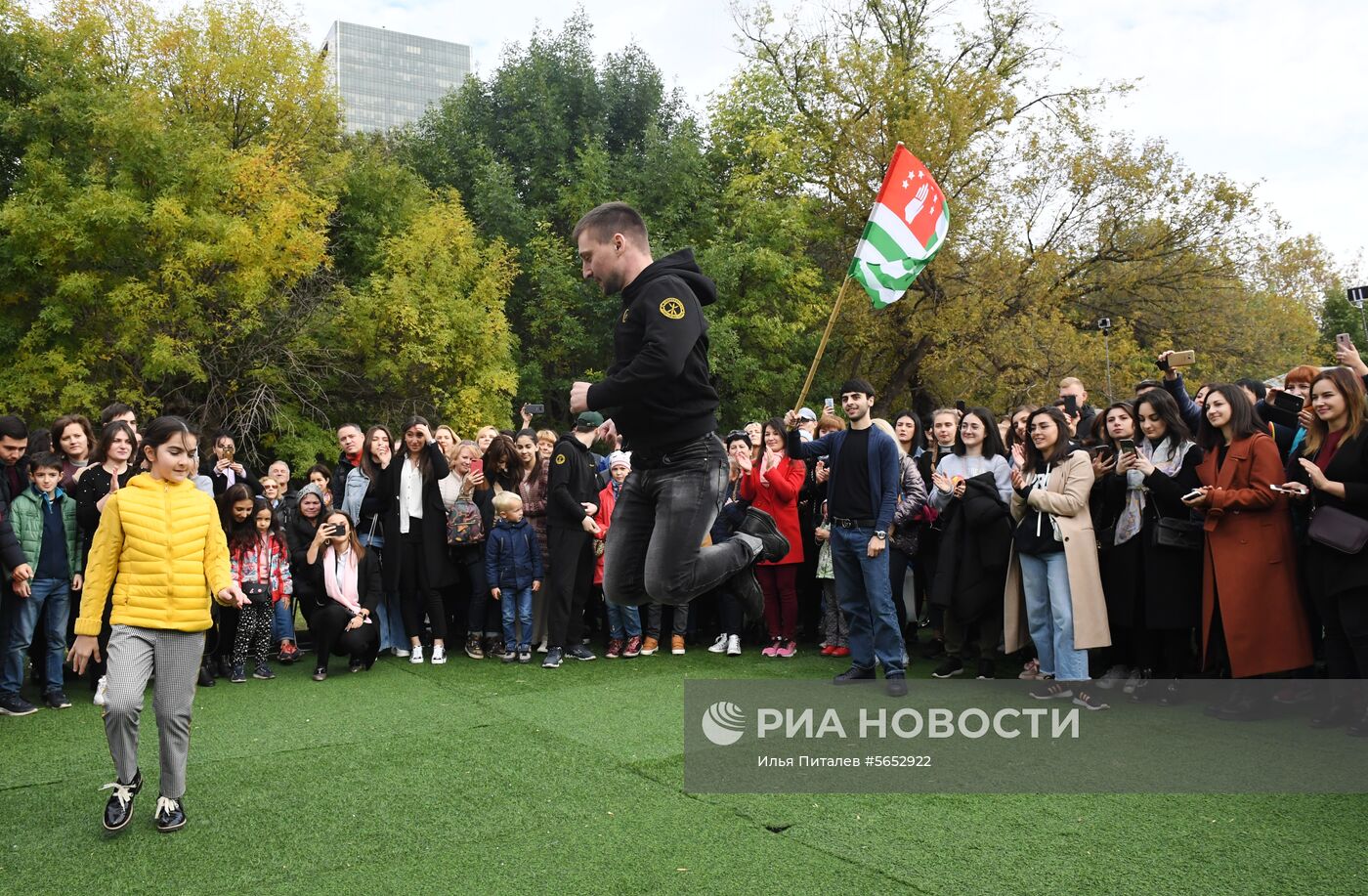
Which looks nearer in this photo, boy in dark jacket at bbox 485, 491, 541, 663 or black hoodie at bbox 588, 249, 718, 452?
black hoodie at bbox 588, 249, 718, 452

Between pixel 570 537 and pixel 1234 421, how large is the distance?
5191 mm

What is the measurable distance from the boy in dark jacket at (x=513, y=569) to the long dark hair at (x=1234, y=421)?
5.44 meters

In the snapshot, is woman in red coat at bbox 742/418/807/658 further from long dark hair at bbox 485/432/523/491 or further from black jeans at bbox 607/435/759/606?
black jeans at bbox 607/435/759/606

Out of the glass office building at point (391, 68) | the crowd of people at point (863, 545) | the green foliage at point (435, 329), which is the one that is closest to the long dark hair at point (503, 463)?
the crowd of people at point (863, 545)

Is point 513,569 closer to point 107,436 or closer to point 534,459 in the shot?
point 534,459

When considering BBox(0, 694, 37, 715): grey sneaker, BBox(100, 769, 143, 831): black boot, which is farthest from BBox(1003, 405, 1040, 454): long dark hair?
BBox(0, 694, 37, 715): grey sneaker

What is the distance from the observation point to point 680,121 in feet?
97.0

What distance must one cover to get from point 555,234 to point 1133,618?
72.3ft

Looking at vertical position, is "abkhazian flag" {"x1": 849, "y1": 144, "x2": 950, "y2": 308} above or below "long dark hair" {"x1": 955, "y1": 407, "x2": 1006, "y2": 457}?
above

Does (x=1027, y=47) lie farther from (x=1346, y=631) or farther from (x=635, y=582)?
(x=635, y=582)

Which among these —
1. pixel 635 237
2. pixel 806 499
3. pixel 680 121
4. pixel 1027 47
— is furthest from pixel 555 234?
pixel 635 237

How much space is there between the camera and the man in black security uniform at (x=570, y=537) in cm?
862

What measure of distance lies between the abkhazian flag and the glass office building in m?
150

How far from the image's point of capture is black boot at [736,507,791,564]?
17.3ft
